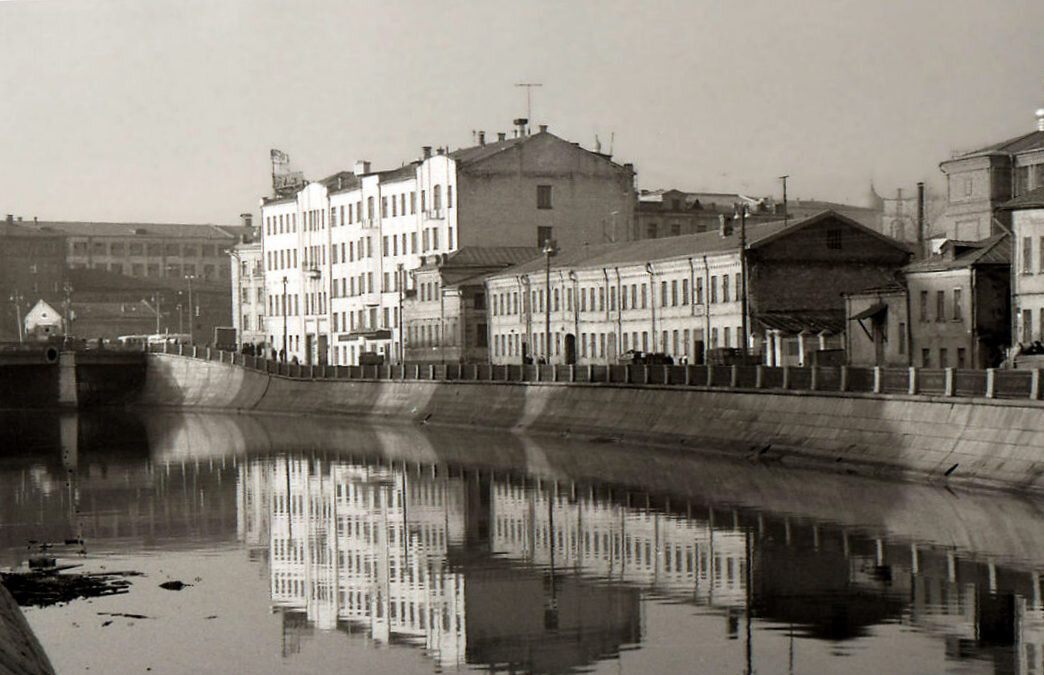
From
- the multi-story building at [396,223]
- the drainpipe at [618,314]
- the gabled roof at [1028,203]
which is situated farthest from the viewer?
the multi-story building at [396,223]

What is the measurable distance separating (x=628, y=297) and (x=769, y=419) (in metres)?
34.6

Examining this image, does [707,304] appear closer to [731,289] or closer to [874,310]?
[731,289]

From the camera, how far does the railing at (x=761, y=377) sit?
51.0m

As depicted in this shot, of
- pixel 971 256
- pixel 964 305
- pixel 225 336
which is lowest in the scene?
pixel 225 336

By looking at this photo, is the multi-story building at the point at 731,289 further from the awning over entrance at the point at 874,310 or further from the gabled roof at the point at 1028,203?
the gabled roof at the point at 1028,203

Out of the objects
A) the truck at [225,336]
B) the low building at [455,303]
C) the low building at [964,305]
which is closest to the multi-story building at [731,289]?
the low building at [964,305]

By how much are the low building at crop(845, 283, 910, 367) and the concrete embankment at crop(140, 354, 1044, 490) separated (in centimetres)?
1028

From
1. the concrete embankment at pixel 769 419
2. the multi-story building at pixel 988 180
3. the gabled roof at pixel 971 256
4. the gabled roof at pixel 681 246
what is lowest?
the concrete embankment at pixel 769 419

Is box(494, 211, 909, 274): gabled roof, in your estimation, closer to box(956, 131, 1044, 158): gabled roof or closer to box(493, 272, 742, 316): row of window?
box(493, 272, 742, 316): row of window

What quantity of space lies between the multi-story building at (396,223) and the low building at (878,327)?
4401 centimetres

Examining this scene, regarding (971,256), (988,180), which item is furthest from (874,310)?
(988,180)

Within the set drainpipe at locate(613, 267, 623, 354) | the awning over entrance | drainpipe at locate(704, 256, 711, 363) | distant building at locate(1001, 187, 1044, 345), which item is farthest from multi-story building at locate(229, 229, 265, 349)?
distant building at locate(1001, 187, 1044, 345)

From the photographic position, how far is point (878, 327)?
3091 inches

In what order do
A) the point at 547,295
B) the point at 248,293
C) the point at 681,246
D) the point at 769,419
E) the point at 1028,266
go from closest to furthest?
the point at 769,419 → the point at 1028,266 → the point at 547,295 → the point at 681,246 → the point at 248,293
